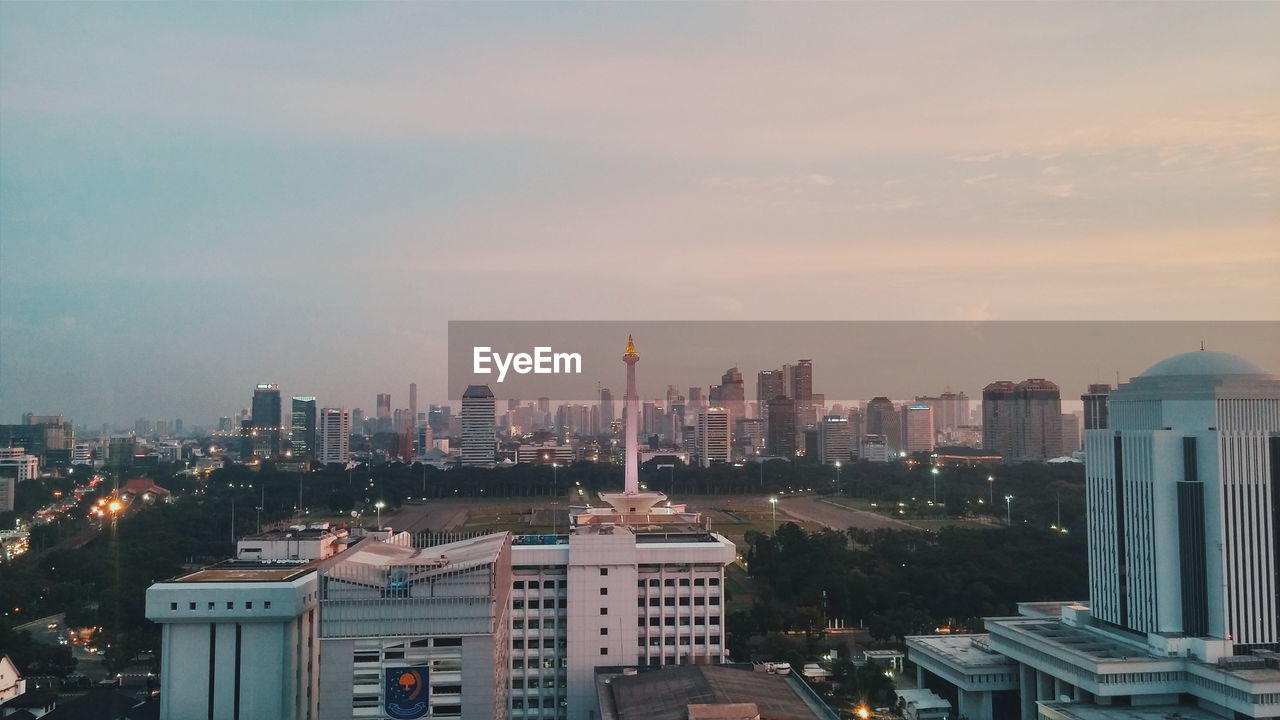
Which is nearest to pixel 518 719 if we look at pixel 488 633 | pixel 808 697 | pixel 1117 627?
pixel 488 633

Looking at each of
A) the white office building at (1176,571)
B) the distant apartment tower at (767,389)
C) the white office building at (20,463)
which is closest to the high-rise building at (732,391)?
the distant apartment tower at (767,389)

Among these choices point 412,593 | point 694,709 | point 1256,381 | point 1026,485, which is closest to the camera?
point 694,709

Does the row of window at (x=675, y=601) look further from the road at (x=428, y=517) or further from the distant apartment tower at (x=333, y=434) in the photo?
the distant apartment tower at (x=333, y=434)

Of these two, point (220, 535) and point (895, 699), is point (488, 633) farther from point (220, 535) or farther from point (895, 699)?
point (220, 535)

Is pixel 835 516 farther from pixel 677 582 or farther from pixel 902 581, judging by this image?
pixel 677 582

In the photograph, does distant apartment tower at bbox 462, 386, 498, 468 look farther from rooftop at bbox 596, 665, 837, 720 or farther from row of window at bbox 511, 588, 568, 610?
rooftop at bbox 596, 665, 837, 720

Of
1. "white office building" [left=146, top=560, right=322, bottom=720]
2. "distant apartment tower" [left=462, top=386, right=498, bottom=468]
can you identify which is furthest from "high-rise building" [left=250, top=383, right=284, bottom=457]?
"white office building" [left=146, top=560, right=322, bottom=720]

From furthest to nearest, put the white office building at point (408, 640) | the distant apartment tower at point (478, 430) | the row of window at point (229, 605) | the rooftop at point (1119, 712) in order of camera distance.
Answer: the distant apartment tower at point (478, 430) < the row of window at point (229, 605) < the rooftop at point (1119, 712) < the white office building at point (408, 640)
